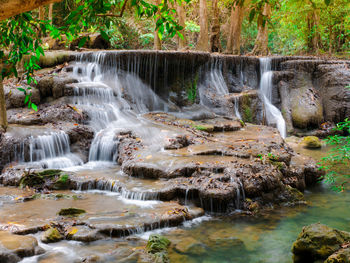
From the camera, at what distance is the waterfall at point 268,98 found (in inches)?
586

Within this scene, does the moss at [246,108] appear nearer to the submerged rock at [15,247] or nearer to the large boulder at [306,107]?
the large boulder at [306,107]

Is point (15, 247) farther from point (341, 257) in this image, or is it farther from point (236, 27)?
point (236, 27)

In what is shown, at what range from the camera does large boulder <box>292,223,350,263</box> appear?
174 inches

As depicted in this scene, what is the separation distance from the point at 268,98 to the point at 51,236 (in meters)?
12.7

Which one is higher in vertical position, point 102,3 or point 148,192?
point 102,3

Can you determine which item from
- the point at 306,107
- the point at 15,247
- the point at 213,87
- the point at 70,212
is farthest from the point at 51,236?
the point at 306,107

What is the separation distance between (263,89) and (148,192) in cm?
1087

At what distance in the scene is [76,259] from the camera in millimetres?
4680

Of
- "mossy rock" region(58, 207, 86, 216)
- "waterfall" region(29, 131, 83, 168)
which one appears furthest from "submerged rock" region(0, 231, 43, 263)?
"waterfall" region(29, 131, 83, 168)

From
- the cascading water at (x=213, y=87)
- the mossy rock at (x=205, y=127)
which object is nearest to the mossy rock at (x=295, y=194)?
the mossy rock at (x=205, y=127)

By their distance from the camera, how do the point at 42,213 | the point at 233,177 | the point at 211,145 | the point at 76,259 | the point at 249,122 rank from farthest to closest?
1. the point at 249,122
2. the point at 211,145
3. the point at 233,177
4. the point at 42,213
5. the point at 76,259

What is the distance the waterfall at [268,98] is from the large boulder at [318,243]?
10.3m

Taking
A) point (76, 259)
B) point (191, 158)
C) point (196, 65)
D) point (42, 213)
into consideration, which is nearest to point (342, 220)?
point (191, 158)

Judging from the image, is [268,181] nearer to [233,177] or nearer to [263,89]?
[233,177]
